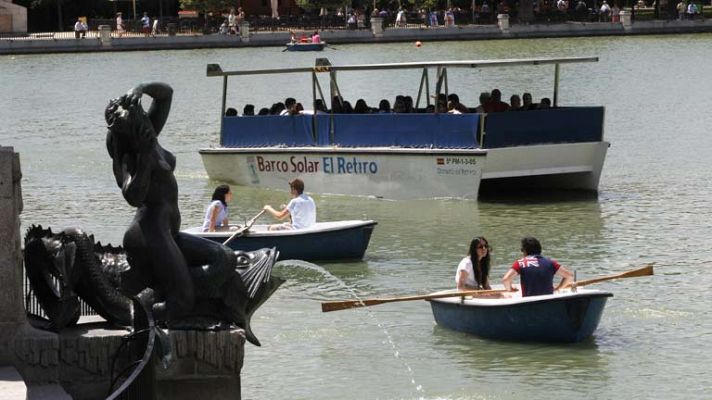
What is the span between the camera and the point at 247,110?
91.4ft

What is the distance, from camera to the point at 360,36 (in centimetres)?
8106

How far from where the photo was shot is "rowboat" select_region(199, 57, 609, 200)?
25.4 meters

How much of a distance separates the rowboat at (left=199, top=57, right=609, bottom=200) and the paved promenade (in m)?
51.8

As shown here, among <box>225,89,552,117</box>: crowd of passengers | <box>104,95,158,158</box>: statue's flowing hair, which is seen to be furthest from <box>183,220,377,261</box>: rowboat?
<box>104,95,158,158</box>: statue's flowing hair

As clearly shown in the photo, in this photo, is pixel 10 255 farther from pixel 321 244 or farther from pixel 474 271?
pixel 321 244

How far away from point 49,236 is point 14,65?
60683 mm

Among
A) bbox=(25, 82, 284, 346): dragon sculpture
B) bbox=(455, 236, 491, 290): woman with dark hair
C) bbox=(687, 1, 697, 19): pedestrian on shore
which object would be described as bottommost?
bbox=(687, 1, 697, 19): pedestrian on shore

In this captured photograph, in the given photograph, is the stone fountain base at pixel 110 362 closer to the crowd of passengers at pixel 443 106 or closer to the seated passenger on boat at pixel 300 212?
the seated passenger on boat at pixel 300 212

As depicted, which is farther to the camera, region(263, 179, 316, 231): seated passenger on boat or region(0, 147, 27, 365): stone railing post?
region(263, 179, 316, 231): seated passenger on boat

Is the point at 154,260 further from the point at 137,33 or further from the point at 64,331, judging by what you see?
the point at 137,33

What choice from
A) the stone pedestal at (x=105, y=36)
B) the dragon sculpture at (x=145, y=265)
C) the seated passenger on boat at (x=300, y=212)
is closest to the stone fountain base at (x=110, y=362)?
the dragon sculpture at (x=145, y=265)

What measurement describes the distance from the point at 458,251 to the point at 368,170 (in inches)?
183

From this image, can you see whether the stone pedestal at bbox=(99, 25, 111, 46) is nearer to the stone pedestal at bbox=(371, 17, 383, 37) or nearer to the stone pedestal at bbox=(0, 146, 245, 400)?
the stone pedestal at bbox=(371, 17, 383, 37)

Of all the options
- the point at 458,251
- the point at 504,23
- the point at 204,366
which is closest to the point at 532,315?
the point at 204,366
